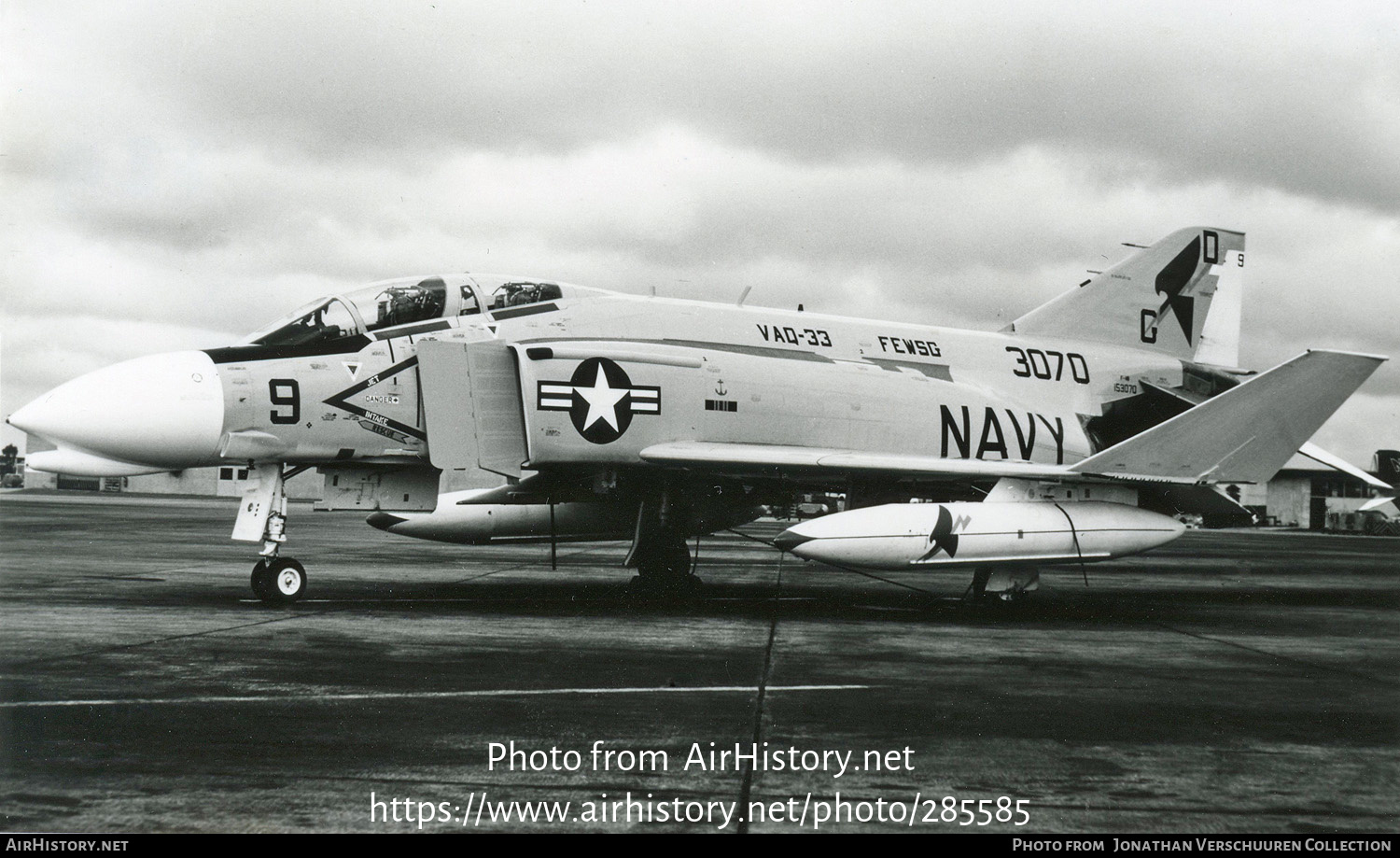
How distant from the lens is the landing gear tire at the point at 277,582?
10.1 metres

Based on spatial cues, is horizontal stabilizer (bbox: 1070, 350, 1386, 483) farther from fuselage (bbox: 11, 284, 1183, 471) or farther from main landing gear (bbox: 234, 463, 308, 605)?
main landing gear (bbox: 234, 463, 308, 605)

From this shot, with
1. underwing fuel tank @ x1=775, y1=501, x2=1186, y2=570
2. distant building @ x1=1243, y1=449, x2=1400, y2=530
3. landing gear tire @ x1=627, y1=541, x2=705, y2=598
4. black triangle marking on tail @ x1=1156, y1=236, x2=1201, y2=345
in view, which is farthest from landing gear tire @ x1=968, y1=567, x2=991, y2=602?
distant building @ x1=1243, y1=449, x2=1400, y2=530

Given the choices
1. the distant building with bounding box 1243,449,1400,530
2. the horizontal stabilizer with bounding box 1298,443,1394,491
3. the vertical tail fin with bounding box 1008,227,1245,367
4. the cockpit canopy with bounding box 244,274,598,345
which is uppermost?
the vertical tail fin with bounding box 1008,227,1245,367

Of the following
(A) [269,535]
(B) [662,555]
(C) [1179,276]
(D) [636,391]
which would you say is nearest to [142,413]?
(A) [269,535]

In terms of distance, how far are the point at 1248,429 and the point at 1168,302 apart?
4.88 metres

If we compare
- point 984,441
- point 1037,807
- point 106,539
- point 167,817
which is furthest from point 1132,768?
point 106,539

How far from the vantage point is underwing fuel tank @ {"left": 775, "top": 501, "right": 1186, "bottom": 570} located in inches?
399

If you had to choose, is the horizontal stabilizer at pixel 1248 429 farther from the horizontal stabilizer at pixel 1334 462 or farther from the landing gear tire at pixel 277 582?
the landing gear tire at pixel 277 582

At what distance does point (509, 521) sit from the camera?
42.8 ft

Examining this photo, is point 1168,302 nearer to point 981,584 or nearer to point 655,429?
point 981,584

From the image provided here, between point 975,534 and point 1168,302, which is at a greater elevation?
point 1168,302

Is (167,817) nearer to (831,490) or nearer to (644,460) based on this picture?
(644,460)

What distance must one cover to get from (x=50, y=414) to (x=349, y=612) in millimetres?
2931

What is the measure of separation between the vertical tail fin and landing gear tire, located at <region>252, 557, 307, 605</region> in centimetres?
979
